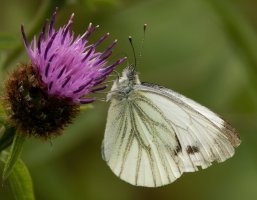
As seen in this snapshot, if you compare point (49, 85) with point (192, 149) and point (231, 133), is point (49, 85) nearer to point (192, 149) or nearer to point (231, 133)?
point (192, 149)

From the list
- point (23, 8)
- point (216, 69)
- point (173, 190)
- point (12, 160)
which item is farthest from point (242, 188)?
point (12, 160)

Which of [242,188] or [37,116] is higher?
[37,116]

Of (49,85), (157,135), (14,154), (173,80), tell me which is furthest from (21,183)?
(173,80)

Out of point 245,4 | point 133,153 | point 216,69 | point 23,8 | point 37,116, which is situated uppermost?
point 23,8

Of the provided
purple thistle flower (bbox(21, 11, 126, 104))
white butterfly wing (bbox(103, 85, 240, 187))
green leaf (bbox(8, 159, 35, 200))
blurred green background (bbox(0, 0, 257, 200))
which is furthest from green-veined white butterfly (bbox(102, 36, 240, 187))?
blurred green background (bbox(0, 0, 257, 200))

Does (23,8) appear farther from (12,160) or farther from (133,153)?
(12,160)

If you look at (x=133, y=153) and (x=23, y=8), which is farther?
(x=23, y=8)

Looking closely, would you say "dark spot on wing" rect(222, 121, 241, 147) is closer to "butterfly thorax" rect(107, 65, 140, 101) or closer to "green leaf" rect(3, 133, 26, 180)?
"butterfly thorax" rect(107, 65, 140, 101)
